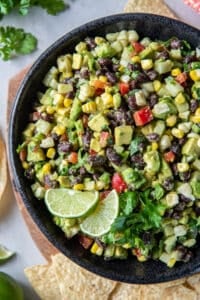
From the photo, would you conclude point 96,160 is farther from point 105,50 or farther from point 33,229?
point 33,229

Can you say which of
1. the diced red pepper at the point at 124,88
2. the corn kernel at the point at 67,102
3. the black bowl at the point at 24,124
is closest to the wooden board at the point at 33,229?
the black bowl at the point at 24,124

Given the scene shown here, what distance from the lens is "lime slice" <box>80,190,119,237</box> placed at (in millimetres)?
2770

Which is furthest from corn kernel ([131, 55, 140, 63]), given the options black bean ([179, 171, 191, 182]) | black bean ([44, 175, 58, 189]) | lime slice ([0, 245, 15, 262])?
lime slice ([0, 245, 15, 262])

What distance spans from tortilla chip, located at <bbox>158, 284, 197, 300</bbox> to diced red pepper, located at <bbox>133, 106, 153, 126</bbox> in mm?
939

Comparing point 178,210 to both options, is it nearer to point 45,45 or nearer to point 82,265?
point 82,265

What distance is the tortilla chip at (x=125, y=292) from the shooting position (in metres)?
3.22

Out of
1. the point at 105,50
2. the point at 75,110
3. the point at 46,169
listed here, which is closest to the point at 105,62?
the point at 105,50

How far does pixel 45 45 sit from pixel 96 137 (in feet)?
3.10

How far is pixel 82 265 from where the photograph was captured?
2967mm

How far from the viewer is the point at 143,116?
2.77 meters

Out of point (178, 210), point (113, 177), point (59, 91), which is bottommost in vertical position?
point (178, 210)

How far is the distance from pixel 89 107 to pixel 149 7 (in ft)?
2.61

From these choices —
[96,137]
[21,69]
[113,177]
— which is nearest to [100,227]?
[113,177]

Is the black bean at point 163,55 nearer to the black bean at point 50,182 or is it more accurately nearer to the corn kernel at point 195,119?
the corn kernel at point 195,119
